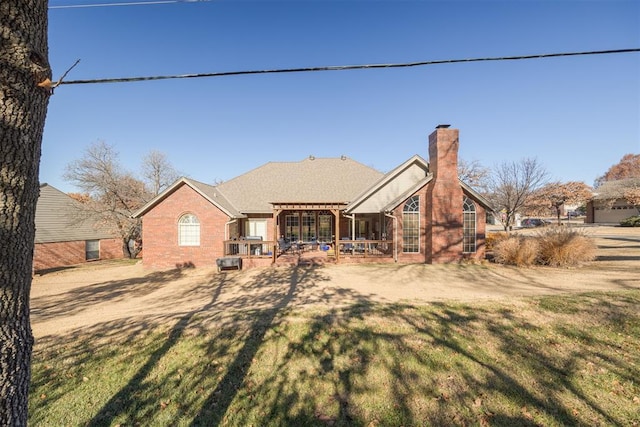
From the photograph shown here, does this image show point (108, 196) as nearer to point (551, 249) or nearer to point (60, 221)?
point (60, 221)

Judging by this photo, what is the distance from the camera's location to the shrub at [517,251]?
13273mm

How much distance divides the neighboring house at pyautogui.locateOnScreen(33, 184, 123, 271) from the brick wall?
36.2ft

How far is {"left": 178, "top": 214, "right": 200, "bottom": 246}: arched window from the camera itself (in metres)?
16.5

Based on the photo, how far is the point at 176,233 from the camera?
1639cm

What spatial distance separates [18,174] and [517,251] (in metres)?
17.5

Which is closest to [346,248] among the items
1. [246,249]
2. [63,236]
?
[246,249]

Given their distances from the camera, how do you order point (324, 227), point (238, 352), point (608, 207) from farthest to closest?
point (608, 207) → point (324, 227) → point (238, 352)

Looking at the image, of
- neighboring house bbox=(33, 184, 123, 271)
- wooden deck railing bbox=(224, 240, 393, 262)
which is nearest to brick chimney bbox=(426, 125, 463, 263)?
wooden deck railing bbox=(224, 240, 393, 262)

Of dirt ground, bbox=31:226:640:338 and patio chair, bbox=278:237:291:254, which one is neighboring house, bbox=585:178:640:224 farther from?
patio chair, bbox=278:237:291:254

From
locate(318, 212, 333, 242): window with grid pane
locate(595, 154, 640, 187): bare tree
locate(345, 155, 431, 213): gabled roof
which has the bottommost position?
locate(318, 212, 333, 242): window with grid pane

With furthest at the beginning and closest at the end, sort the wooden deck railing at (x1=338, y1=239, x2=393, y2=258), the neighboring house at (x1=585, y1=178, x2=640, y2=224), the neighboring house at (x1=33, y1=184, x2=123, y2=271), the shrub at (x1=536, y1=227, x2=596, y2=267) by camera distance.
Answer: the neighboring house at (x1=585, y1=178, x2=640, y2=224) < the neighboring house at (x1=33, y1=184, x2=123, y2=271) < the wooden deck railing at (x1=338, y1=239, x2=393, y2=258) < the shrub at (x1=536, y1=227, x2=596, y2=267)

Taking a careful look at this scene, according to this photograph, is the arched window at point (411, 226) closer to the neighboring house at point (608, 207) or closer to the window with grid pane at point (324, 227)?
the window with grid pane at point (324, 227)

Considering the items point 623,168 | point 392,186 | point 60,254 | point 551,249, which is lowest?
point 60,254

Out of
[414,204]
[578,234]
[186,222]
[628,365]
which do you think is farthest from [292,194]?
[628,365]
